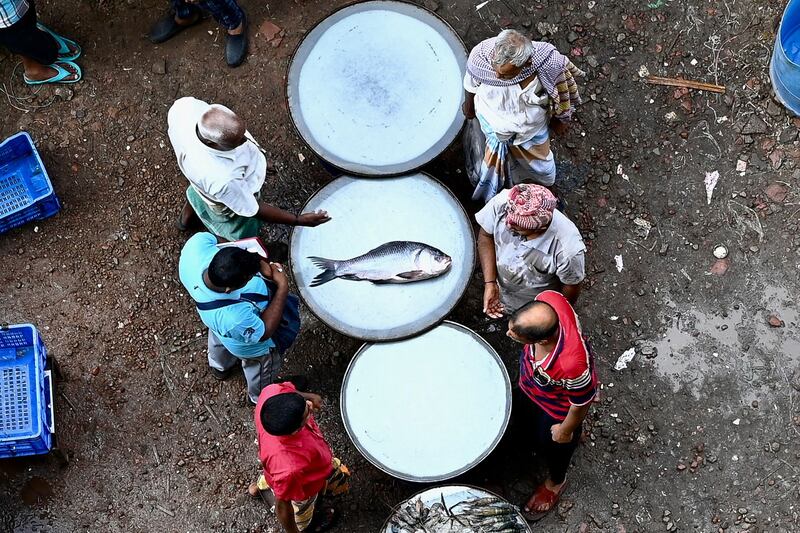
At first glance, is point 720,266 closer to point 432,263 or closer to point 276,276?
point 432,263

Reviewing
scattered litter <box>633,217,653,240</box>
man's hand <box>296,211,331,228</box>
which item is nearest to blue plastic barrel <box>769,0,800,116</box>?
scattered litter <box>633,217,653,240</box>

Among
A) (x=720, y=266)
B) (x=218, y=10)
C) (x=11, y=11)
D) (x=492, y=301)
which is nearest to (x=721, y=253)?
(x=720, y=266)

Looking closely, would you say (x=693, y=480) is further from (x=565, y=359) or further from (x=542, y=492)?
(x=565, y=359)

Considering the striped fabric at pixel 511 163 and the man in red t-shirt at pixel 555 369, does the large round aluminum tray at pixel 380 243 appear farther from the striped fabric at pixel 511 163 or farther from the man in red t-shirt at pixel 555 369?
the man in red t-shirt at pixel 555 369

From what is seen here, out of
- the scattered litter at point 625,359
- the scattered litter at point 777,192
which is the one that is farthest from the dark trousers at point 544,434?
the scattered litter at point 777,192

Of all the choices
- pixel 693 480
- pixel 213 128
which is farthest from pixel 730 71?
pixel 213 128

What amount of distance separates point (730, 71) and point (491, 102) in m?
1.92

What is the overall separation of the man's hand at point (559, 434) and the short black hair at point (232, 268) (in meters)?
1.47

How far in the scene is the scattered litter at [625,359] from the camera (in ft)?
14.7

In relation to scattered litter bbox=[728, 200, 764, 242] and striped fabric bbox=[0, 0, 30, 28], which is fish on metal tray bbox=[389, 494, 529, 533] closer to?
scattered litter bbox=[728, 200, 764, 242]

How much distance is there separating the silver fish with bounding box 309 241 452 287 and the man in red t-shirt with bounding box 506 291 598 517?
595 mm

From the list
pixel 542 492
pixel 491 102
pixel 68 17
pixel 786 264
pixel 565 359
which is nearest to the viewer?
pixel 565 359

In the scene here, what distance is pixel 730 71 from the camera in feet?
16.0

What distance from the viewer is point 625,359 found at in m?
4.49
